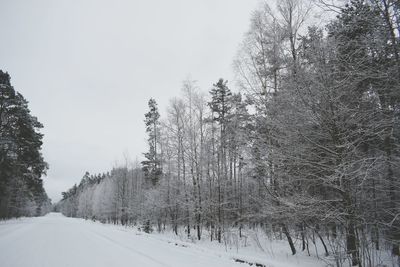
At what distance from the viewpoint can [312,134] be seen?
706cm

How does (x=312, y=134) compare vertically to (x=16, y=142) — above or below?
below

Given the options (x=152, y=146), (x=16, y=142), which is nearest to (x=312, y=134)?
(x=152, y=146)

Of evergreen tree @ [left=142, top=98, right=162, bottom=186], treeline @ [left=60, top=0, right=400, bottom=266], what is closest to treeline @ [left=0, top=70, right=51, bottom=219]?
evergreen tree @ [left=142, top=98, right=162, bottom=186]

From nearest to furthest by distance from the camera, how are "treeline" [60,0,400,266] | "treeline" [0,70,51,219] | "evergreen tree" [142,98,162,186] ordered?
"treeline" [60,0,400,266]
"treeline" [0,70,51,219]
"evergreen tree" [142,98,162,186]

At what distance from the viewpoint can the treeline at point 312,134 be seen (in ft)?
18.5

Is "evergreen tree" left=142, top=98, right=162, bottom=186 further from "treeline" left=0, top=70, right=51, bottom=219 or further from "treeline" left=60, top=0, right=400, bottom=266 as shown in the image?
"treeline" left=0, top=70, right=51, bottom=219

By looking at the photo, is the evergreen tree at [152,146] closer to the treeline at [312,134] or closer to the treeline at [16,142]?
the treeline at [312,134]

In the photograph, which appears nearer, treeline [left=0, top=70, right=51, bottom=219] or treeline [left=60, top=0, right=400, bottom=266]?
treeline [left=60, top=0, right=400, bottom=266]

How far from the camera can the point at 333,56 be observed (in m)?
6.52

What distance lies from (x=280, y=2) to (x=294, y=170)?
27.2 feet

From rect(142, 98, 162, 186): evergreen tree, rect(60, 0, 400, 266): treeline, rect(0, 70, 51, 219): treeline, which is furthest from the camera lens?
rect(142, 98, 162, 186): evergreen tree

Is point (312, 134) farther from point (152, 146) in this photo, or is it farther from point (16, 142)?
point (16, 142)

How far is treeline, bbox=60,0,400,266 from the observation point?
18.5 feet

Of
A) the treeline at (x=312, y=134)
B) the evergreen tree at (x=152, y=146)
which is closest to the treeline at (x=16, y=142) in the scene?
the evergreen tree at (x=152, y=146)
